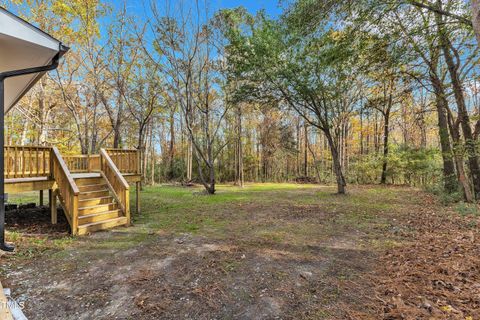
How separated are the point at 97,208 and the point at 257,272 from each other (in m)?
4.71

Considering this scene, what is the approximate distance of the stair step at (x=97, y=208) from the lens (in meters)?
5.56

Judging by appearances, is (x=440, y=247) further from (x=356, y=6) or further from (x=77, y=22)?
(x=77, y=22)

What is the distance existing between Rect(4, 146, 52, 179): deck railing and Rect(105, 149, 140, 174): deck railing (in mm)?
1632

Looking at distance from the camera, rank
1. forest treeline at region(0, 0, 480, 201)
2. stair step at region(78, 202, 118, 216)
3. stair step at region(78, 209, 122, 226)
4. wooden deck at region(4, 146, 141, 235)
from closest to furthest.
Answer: wooden deck at region(4, 146, 141, 235) < stair step at region(78, 209, 122, 226) < stair step at region(78, 202, 118, 216) < forest treeline at region(0, 0, 480, 201)

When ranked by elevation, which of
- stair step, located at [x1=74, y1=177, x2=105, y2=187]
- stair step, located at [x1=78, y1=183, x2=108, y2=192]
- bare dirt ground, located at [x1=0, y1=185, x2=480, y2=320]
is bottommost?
bare dirt ground, located at [x1=0, y1=185, x2=480, y2=320]

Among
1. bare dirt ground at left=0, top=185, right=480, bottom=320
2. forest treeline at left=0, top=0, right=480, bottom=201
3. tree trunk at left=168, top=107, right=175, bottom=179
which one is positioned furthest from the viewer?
tree trunk at left=168, top=107, right=175, bottom=179

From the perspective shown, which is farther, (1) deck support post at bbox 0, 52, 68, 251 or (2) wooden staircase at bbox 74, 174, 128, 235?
(2) wooden staircase at bbox 74, 174, 128, 235

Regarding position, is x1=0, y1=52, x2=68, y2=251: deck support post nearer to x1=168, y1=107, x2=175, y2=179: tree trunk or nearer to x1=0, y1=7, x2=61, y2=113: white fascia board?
x1=0, y1=7, x2=61, y2=113: white fascia board

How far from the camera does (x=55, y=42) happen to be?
10.9 ft

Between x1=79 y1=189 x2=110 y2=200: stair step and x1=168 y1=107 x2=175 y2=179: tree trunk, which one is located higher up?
x1=168 y1=107 x2=175 y2=179: tree trunk

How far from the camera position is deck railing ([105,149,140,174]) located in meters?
7.53

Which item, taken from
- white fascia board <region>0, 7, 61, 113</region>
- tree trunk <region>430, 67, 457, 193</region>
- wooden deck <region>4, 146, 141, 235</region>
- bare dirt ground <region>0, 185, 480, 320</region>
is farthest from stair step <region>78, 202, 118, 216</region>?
tree trunk <region>430, 67, 457, 193</region>

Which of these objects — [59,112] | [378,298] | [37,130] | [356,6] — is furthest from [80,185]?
[59,112]

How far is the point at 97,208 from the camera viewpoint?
5.88 m
